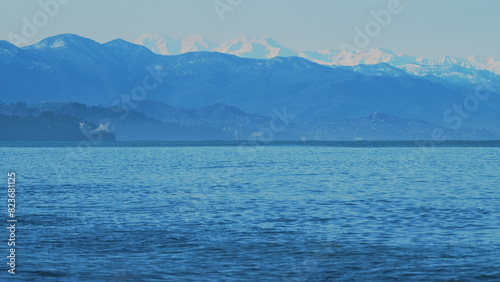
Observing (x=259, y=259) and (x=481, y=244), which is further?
Answer: (x=481, y=244)

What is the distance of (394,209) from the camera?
57156 millimetres

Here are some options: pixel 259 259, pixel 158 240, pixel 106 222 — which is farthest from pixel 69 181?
pixel 259 259

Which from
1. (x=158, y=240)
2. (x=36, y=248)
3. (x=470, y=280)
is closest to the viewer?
(x=470, y=280)

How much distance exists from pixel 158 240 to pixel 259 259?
287 inches

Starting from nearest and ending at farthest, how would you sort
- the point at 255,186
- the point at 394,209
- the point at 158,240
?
the point at 158,240, the point at 394,209, the point at 255,186

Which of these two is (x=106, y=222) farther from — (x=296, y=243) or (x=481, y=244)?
(x=481, y=244)

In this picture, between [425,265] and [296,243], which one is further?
[296,243]

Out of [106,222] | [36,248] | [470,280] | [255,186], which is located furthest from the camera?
[255,186]

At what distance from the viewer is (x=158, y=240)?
135 ft

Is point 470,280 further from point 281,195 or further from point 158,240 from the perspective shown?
point 281,195

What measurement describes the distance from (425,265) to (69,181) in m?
66.0

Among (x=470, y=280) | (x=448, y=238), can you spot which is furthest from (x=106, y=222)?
(x=470, y=280)

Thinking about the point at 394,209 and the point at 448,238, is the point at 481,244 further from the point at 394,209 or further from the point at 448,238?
the point at 394,209

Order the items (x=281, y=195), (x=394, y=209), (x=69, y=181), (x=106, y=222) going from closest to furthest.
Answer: (x=106, y=222)
(x=394, y=209)
(x=281, y=195)
(x=69, y=181)
